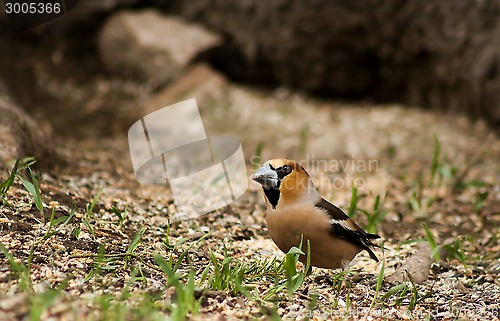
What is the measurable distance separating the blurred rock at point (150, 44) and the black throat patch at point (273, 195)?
152 inches

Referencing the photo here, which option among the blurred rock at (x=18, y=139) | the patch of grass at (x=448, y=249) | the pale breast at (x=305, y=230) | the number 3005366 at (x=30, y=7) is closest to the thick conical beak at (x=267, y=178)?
the pale breast at (x=305, y=230)

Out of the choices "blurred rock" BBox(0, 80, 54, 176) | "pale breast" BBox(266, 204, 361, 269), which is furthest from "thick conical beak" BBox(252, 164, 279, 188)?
"blurred rock" BBox(0, 80, 54, 176)

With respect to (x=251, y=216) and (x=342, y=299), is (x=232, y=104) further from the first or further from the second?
(x=342, y=299)

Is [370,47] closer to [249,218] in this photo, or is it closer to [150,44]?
[150,44]

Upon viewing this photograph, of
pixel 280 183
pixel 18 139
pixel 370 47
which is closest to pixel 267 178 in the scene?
pixel 280 183

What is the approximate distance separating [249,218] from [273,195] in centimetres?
113

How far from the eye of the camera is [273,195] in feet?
10.8

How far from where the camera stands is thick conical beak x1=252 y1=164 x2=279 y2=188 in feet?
10.8

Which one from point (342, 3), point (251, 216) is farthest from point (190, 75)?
point (251, 216)

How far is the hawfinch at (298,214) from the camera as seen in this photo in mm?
3289

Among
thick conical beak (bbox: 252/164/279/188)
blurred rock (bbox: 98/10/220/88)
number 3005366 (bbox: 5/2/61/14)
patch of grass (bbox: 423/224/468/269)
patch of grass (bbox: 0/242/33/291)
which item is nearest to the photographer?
patch of grass (bbox: 0/242/33/291)

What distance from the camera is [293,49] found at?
277 inches

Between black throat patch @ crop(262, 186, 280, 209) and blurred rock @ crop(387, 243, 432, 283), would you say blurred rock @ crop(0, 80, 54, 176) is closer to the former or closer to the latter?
black throat patch @ crop(262, 186, 280, 209)

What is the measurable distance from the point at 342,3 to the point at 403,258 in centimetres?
337
